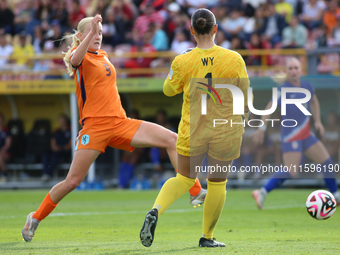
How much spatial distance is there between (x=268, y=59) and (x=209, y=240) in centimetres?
1097

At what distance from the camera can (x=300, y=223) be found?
7336 millimetres

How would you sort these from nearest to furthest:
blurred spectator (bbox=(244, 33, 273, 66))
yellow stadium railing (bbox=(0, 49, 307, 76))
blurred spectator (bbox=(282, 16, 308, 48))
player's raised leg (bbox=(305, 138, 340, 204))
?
player's raised leg (bbox=(305, 138, 340, 204)) → yellow stadium railing (bbox=(0, 49, 307, 76)) → blurred spectator (bbox=(244, 33, 273, 66)) → blurred spectator (bbox=(282, 16, 308, 48))

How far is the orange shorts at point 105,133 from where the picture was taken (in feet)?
19.1

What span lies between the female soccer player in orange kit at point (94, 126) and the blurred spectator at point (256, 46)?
9.65 metres

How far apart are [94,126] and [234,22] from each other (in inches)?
452

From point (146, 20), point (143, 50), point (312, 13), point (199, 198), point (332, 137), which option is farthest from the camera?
point (146, 20)

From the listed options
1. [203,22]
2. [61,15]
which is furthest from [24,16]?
[203,22]

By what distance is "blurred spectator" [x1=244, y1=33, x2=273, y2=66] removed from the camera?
1533 cm

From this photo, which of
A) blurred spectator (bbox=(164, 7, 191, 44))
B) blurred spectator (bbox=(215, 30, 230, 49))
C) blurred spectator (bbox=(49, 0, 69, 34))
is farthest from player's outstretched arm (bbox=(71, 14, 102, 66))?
blurred spectator (bbox=(49, 0, 69, 34))

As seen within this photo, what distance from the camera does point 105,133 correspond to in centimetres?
593

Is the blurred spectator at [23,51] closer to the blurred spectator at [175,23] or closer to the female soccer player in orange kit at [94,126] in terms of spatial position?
the blurred spectator at [175,23]

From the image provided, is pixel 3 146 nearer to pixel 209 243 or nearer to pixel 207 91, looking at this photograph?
pixel 209 243

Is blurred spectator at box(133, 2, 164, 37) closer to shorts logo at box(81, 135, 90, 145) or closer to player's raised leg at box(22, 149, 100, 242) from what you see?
shorts logo at box(81, 135, 90, 145)

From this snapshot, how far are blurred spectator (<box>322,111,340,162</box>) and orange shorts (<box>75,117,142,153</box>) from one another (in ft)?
30.8
